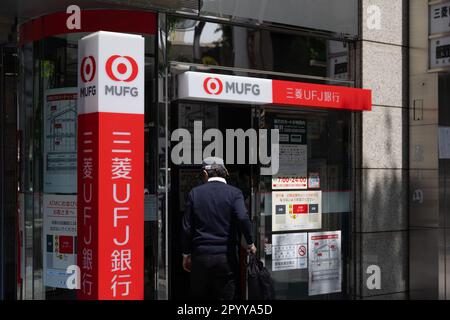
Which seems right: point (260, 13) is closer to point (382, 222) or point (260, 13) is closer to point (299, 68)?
point (299, 68)

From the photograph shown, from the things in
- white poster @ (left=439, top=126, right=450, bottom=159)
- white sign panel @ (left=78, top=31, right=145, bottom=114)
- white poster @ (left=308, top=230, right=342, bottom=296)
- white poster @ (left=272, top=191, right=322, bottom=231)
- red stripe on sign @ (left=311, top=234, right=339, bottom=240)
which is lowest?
white poster @ (left=308, top=230, right=342, bottom=296)

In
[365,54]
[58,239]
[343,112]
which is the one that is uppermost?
→ [365,54]

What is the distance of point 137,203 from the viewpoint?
17.6 feet

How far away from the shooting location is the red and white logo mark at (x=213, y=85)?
262 inches

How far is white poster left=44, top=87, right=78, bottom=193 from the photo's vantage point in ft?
21.6

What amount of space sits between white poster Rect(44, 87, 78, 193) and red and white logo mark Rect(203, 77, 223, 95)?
4.29 ft

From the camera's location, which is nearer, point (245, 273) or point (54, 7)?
point (54, 7)

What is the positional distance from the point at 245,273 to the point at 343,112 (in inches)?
91.4

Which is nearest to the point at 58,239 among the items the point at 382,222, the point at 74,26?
the point at 74,26

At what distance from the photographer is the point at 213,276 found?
6062 millimetres

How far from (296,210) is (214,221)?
71.4 inches

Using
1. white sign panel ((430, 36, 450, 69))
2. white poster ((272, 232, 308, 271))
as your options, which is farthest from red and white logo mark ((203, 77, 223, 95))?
white sign panel ((430, 36, 450, 69))

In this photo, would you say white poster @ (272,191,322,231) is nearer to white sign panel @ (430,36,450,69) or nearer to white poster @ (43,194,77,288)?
white sign panel @ (430,36,450,69)

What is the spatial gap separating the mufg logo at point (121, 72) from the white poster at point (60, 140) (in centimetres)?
151
